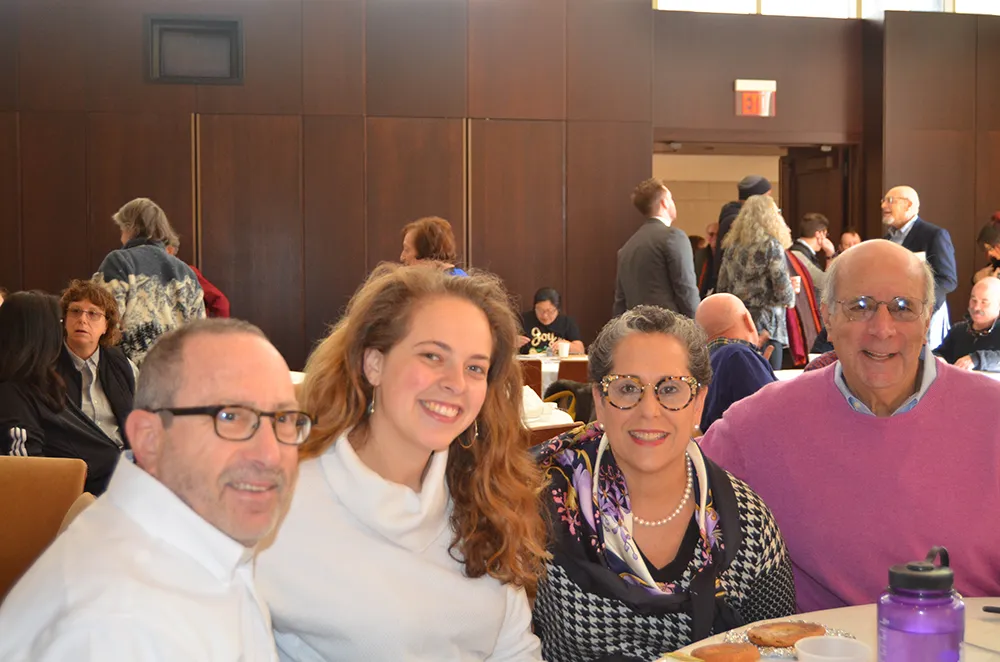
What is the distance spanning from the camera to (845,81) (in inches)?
415

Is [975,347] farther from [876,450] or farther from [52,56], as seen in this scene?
[52,56]

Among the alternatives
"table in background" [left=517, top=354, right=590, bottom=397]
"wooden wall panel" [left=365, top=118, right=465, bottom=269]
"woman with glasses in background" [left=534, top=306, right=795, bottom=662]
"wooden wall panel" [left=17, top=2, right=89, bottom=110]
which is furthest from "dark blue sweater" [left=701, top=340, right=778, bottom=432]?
"wooden wall panel" [left=17, top=2, right=89, bottom=110]

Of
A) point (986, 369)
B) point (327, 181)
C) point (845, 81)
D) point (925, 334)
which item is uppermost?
point (845, 81)

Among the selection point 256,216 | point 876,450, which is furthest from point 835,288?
point 256,216

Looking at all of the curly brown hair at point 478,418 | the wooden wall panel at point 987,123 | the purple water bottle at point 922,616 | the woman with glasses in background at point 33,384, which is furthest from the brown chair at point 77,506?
the wooden wall panel at point 987,123

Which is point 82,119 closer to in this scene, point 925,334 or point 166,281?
point 166,281

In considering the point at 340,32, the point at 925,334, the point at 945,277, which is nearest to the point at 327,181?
the point at 340,32

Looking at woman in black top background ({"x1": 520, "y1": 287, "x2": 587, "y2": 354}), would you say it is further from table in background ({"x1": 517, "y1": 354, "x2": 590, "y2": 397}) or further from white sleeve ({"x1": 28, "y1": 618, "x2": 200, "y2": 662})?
white sleeve ({"x1": 28, "y1": 618, "x2": 200, "y2": 662})

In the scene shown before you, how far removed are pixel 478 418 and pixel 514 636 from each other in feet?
1.54

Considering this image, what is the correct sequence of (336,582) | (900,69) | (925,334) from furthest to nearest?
(900,69), (925,334), (336,582)

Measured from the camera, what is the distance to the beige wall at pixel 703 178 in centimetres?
1536

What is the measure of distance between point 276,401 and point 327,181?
7.99 metres

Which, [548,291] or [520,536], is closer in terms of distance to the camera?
[520,536]

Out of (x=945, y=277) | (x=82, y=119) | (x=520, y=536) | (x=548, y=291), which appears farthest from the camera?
(x=82, y=119)
